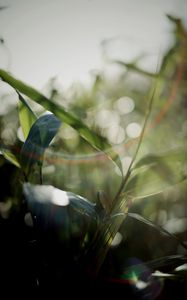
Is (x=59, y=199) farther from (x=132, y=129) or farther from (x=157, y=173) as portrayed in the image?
(x=132, y=129)

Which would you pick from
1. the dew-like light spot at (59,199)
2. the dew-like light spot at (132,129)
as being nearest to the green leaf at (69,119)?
the dew-like light spot at (59,199)

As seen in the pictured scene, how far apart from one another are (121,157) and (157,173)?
236mm

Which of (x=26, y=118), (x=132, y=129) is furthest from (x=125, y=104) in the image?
(x=26, y=118)

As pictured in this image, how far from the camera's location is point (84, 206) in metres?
0.41

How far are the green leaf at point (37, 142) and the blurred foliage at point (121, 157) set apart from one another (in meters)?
0.03

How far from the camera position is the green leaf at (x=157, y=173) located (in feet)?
1.33

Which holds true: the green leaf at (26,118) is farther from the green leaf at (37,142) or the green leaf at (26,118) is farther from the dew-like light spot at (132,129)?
the dew-like light spot at (132,129)

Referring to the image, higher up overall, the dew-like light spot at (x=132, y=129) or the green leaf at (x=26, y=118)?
the green leaf at (x=26, y=118)

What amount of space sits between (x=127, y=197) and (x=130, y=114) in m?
0.96

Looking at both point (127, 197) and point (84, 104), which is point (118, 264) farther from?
point (84, 104)

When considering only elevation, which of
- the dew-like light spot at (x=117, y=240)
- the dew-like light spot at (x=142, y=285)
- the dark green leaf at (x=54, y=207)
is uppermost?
the dark green leaf at (x=54, y=207)

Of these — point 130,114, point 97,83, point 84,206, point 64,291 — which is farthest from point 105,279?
point 130,114

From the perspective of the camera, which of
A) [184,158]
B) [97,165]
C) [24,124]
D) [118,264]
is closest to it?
[184,158]

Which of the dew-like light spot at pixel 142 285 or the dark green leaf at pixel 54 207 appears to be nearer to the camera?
the dark green leaf at pixel 54 207
